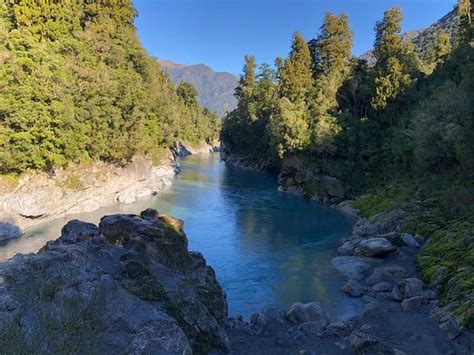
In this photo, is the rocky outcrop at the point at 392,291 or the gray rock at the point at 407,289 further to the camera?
the gray rock at the point at 407,289

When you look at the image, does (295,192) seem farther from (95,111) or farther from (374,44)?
(95,111)

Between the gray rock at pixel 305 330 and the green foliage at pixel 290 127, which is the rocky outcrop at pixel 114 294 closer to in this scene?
the gray rock at pixel 305 330

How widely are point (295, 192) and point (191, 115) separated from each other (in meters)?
73.1

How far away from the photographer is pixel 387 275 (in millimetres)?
22094

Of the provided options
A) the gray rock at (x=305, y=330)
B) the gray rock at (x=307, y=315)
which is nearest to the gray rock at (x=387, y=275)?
the gray rock at (x=307, y=315)

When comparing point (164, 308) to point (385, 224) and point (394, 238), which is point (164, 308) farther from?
point (385, 224)

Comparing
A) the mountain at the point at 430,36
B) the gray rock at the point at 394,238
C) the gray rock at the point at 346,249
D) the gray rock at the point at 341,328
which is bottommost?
the gray rock at the point at 341,328

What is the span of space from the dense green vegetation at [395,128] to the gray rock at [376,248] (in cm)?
220

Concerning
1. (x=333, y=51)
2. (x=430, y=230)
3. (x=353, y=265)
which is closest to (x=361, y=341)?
(x=353, y=265)

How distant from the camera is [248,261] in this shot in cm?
2555

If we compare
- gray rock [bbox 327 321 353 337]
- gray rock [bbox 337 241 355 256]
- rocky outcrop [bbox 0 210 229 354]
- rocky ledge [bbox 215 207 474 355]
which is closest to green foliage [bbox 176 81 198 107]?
gray rock [bbox 337 241 355 256]

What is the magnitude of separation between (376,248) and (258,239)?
902 centimetres

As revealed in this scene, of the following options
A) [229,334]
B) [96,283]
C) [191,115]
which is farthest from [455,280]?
[191,115]

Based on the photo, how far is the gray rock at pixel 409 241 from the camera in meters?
26.1
